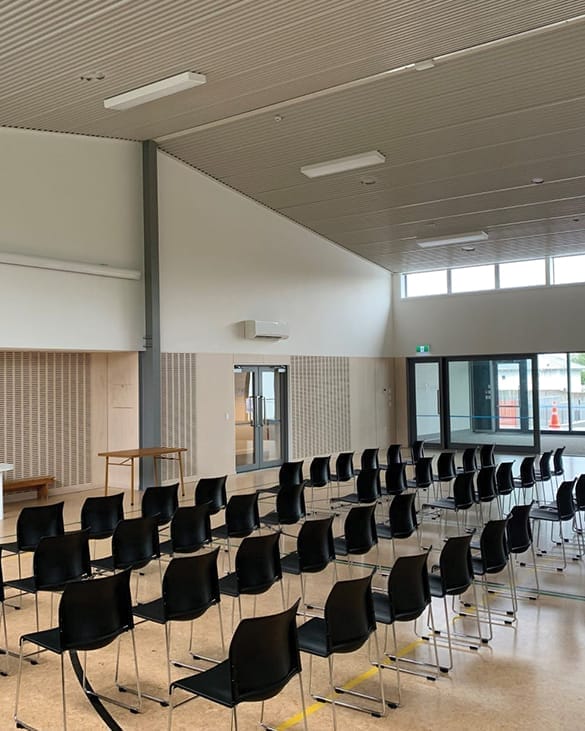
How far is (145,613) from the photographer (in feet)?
15.0

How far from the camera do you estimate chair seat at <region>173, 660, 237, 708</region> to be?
3346mm

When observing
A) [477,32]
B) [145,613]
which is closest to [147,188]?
[477,32]

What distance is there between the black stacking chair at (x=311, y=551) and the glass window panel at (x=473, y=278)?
12.2 m

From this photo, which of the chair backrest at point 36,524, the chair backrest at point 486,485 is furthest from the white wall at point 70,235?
the chair backrest at point 486,485

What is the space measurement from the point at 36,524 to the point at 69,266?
5.08 metres

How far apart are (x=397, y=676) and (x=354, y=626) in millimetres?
527

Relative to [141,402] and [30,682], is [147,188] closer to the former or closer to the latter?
[141,402]

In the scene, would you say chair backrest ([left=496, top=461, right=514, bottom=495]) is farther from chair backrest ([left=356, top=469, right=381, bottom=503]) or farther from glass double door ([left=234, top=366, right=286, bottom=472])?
glass double door ([left=234, top=366, right=286, bottom=472])

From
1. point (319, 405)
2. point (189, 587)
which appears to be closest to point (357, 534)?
point (189, 587)

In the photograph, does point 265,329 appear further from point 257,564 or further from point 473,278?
point 257,564

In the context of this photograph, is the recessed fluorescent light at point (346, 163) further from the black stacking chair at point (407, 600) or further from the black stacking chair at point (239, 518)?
the black stacking chair at point (407, 600)

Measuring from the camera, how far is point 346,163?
998 centimetres

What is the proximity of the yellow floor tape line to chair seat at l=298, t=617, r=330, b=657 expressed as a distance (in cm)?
36

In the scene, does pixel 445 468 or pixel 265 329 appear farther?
pixel 265 329
